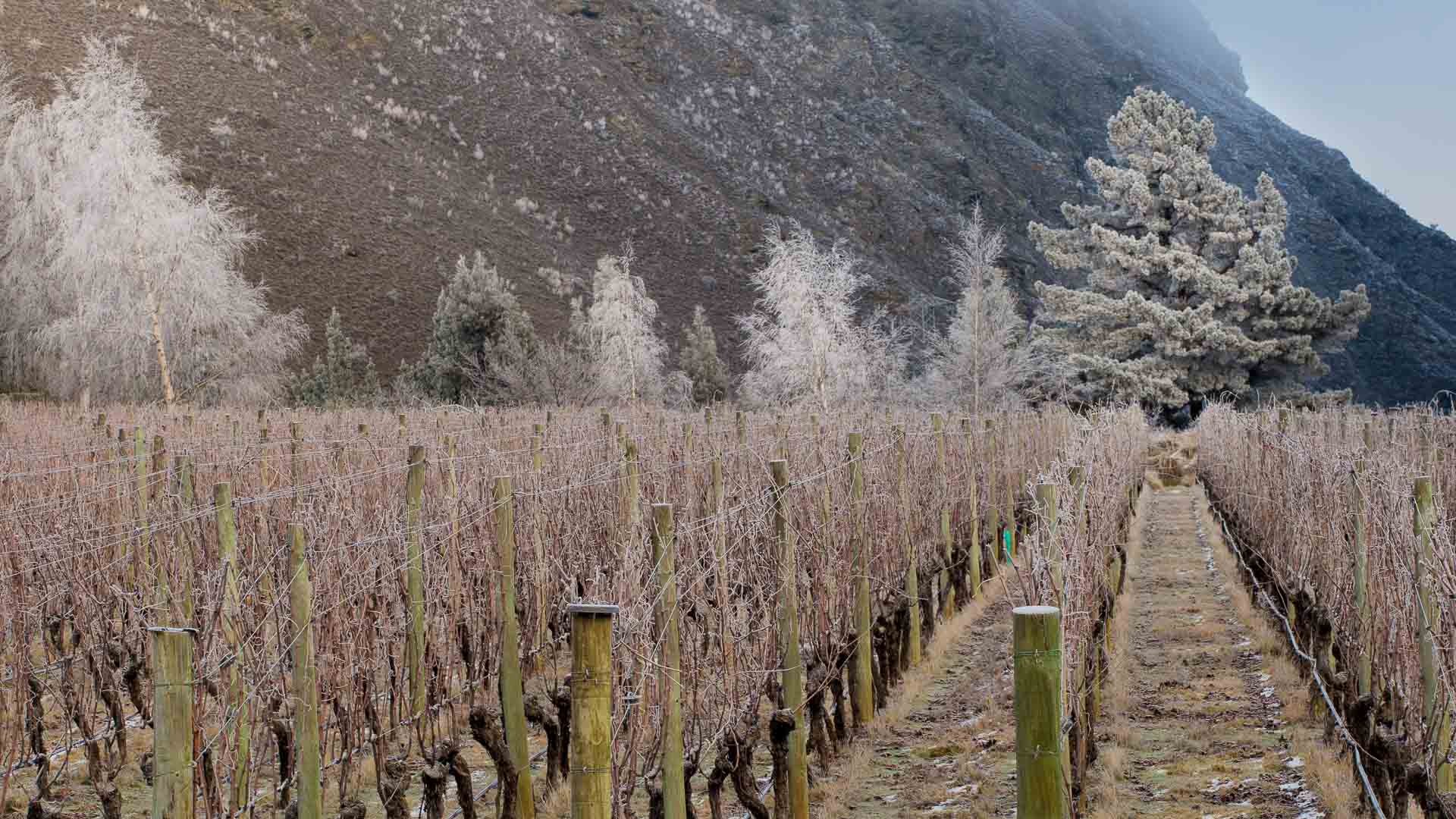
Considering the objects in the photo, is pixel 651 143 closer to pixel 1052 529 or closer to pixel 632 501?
pixel 632 501

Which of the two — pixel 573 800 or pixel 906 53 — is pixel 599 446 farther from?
pixel 906 53

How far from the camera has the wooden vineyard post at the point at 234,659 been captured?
4.64m

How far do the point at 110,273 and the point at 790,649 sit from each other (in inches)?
992

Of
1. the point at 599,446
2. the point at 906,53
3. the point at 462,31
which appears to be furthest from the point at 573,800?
the point at 906,53

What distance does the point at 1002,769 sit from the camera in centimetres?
691

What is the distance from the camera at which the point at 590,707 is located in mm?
3738

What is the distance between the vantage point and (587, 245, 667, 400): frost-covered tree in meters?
35.3

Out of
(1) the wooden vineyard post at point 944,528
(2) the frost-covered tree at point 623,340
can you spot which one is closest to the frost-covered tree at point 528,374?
(2) the frost-covered tree at point 623,340

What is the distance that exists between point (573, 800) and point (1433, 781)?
341 centimetres

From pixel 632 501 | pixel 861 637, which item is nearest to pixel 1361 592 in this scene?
pixel 861 637

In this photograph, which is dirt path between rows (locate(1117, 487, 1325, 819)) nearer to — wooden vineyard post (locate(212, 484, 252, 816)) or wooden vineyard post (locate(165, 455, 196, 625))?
wooden vineyard post (locate(212, 484, 252, 816))

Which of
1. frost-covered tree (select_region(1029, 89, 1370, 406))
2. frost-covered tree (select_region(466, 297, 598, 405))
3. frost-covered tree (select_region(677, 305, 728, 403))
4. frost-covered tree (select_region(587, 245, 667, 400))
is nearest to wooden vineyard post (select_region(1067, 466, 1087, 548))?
frost-covered tree (select_region(466, 297, 598, 405))

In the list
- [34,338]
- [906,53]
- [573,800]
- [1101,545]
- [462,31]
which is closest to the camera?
[573,800]

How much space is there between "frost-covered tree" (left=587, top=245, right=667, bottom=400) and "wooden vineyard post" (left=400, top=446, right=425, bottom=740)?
27668 millimetres
